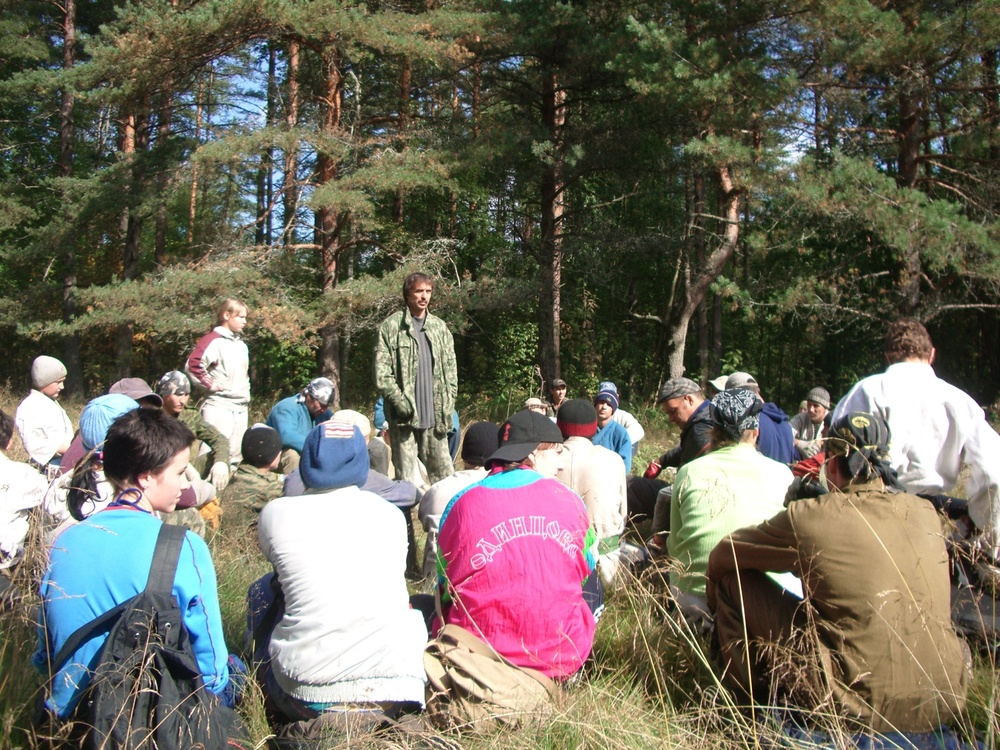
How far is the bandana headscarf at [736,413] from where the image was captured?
126 inches

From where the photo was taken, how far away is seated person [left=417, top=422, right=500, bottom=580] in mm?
3961

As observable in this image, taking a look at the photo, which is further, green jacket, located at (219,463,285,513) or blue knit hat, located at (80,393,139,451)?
green jacket, located at (219,463,285,513)

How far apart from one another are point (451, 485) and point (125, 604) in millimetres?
1966

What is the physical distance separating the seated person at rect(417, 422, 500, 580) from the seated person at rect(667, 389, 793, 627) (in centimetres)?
102

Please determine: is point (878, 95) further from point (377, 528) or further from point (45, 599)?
point (45, 599)

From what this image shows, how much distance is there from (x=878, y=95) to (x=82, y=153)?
1790cm

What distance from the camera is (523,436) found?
313 centimetres

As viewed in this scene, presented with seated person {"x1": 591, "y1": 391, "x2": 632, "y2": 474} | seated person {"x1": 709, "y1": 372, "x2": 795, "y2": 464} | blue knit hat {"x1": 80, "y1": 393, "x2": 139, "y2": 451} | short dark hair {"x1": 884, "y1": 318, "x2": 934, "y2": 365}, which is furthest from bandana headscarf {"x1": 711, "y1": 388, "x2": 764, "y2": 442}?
seated person {"x1": 591, "y1": 391, "x2": 632, "y2": 474}

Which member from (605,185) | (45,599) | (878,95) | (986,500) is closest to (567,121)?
(605,185)

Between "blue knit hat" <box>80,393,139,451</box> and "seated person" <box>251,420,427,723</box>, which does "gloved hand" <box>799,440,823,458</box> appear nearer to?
"seated person" <box>251,420,427,723</box>

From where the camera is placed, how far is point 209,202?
2362 cm

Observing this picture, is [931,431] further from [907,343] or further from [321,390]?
[321,390]

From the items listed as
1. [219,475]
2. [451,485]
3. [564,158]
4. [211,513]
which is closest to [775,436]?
[451,485]

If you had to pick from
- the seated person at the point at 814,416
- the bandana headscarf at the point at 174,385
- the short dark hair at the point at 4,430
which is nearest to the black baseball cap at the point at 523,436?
the short dark hair at the point at 4,430
